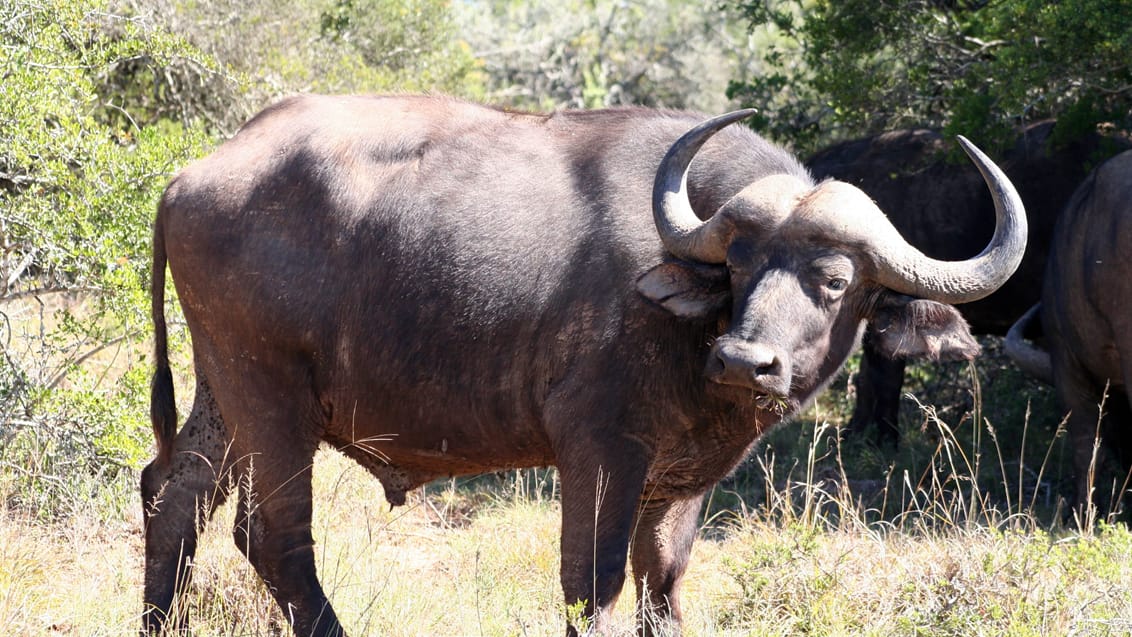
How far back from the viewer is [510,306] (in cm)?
470

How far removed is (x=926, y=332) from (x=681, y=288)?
2.79 ft

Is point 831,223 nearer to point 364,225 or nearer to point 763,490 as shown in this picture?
point 364,225

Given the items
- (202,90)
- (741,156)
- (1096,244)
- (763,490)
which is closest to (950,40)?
(1096,244)

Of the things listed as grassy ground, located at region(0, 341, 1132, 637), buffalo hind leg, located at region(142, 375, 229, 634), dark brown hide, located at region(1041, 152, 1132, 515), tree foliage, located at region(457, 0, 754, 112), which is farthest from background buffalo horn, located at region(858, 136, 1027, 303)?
tree foliage, located at region(457, 0, 754, 112)

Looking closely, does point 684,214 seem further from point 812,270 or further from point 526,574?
point 526,574

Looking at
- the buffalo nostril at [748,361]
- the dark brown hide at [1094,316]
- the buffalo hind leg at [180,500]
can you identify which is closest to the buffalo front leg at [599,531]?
the buffalo nostril at [748,361]

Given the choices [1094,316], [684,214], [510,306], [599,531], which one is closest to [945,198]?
[1094,316]

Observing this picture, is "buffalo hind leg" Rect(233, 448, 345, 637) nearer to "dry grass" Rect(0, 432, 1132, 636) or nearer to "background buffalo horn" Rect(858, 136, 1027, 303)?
"dry grass" Rect(0, 432, 1132, 636)

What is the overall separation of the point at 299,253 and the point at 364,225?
27 centimetres

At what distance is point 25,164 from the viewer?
6297mm

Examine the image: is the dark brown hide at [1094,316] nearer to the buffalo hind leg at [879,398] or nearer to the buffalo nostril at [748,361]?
the buffalo hind leg at [879,398]

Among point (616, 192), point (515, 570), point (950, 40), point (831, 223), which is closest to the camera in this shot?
point (831, 223)

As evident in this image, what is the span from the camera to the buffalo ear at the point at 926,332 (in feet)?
14.4

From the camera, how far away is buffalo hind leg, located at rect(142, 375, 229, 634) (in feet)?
16.6
